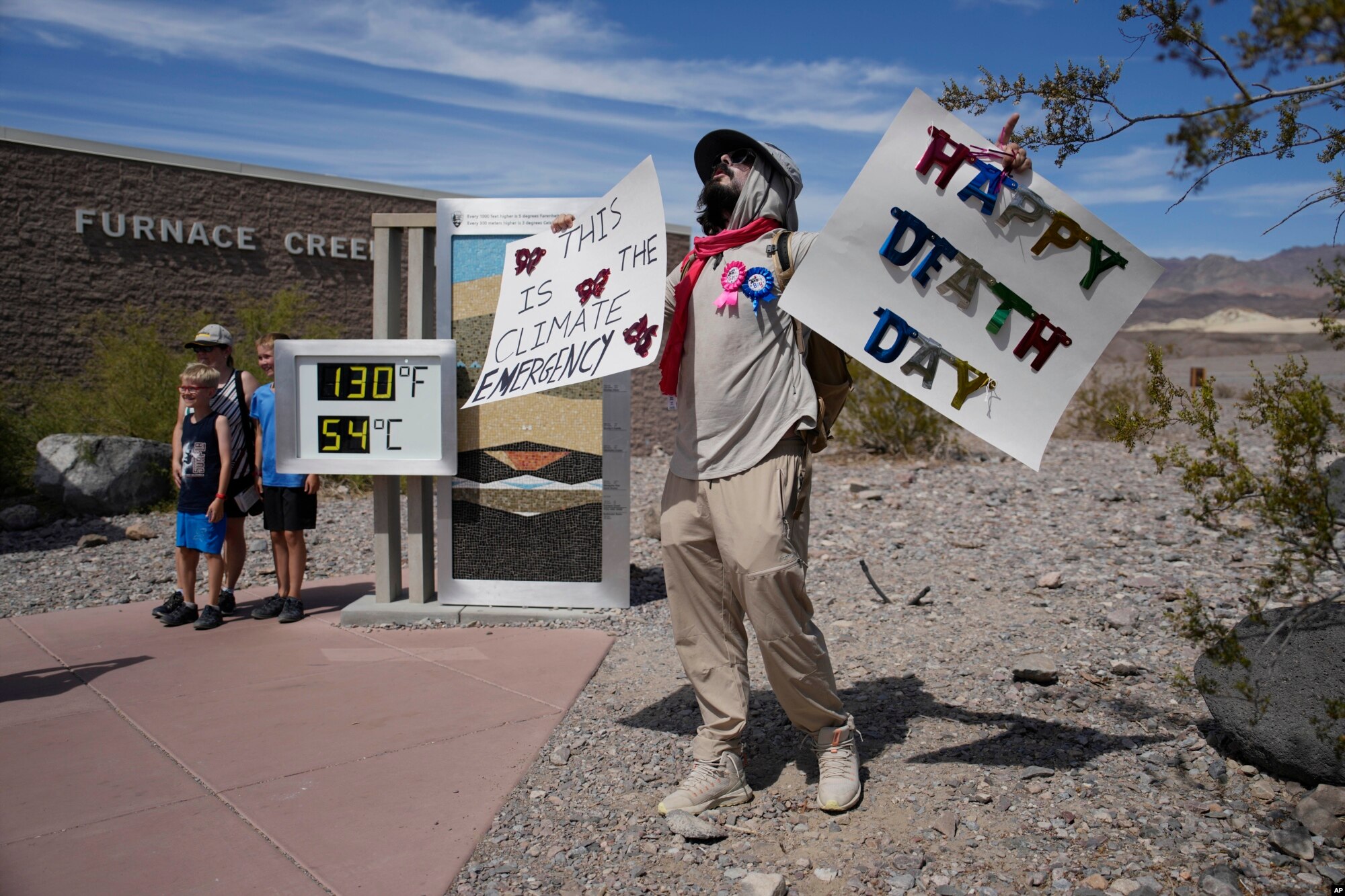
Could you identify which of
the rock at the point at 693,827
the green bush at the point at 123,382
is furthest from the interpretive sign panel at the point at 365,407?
the green bush at the point at 123,382

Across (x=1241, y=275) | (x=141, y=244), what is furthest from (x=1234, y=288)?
(x=141, y=244)

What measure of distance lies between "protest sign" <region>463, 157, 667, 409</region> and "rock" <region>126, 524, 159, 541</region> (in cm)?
589

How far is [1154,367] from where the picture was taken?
2621mm

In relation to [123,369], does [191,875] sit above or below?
below

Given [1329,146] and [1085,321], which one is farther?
[1085,321]

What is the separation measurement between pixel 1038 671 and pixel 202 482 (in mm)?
4421

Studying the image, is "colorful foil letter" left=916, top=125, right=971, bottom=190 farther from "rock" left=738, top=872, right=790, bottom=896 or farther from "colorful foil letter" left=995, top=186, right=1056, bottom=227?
"rock" left=738, top=872, right=790, bottom=896

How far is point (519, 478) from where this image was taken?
5.52 m

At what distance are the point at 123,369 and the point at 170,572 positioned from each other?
4.47 meters

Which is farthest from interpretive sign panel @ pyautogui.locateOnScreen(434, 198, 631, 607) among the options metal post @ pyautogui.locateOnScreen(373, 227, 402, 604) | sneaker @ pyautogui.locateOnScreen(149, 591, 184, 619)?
sneaker @ pyautogui.locateOnScreen(149, 591, 184, 619)

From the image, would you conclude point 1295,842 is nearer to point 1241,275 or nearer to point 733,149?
point 733,149

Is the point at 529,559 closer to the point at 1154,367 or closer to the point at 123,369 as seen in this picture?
the point at 1154,367

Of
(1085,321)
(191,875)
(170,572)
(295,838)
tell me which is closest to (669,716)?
(295,838)

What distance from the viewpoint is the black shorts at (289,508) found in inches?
217
